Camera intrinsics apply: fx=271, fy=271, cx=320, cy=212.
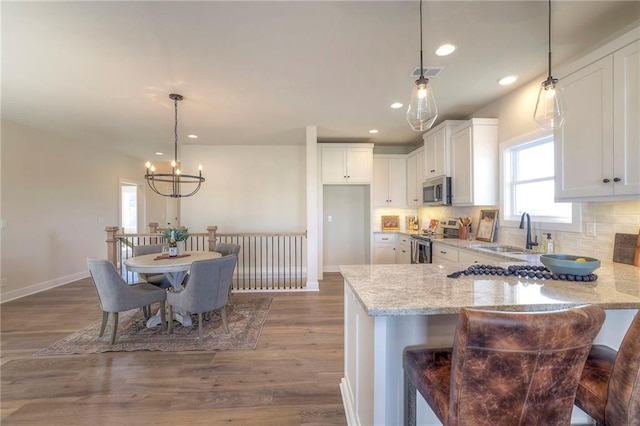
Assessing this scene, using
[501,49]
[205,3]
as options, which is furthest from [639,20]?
[205,3]

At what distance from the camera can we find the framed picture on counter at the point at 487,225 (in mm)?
3355

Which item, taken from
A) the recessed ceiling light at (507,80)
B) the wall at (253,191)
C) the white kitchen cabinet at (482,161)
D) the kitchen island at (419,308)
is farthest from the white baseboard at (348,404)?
the wall at (253,191)

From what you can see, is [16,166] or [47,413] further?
[16,166]

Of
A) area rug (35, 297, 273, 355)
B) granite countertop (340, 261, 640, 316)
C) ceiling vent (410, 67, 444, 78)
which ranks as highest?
ceiling vent (410, 67, 444, 78)

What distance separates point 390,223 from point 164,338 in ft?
13.6

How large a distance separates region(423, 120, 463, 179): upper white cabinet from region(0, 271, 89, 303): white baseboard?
6.53 m

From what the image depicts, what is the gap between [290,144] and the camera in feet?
18.5

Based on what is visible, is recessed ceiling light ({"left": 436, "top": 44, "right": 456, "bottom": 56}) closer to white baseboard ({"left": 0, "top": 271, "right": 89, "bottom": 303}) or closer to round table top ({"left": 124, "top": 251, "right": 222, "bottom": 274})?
round table top ({"left": 124, "top": 251, "right": 222, "bottom": 274})

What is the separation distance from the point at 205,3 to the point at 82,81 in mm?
1991

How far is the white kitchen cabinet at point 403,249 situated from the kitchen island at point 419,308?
2.91 metres

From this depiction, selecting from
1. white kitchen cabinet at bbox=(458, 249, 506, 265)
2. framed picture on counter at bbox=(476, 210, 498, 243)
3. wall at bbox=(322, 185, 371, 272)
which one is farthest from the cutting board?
wall at bbox=(322, 185, 371, 272)

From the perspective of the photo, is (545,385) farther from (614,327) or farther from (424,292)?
(614,327)

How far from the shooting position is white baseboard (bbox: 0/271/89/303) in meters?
3.94

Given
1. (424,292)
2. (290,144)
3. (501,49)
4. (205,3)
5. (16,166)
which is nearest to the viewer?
(424,292)
